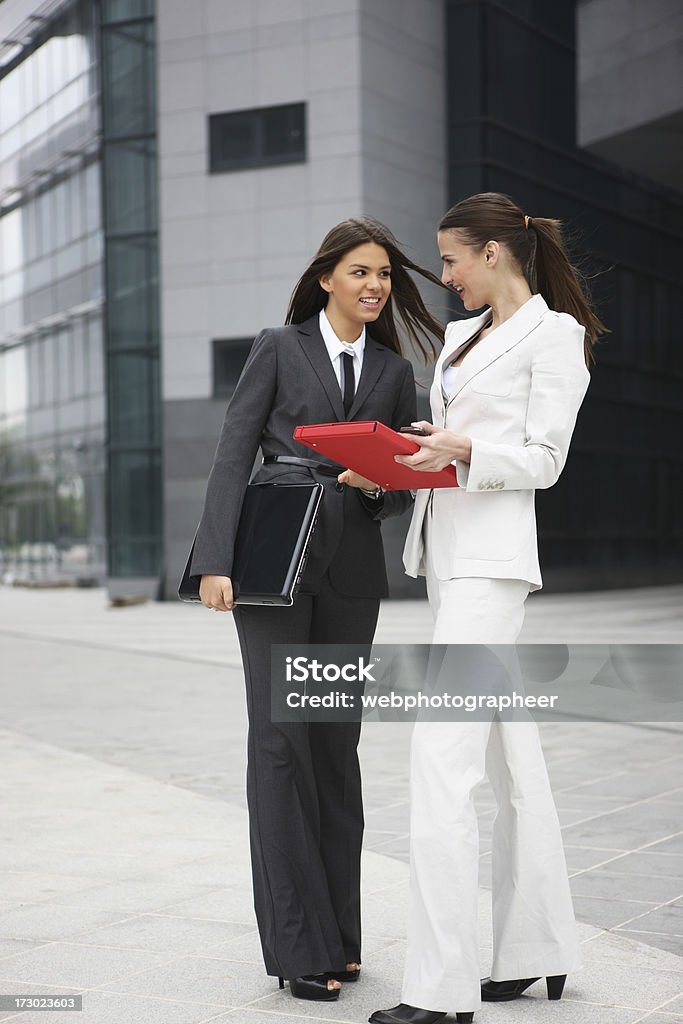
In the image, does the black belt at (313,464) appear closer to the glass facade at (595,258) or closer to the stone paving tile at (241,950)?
the stone paving tile at (241,950)

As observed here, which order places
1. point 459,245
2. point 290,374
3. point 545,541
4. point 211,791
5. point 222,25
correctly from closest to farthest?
point 459,245, point 290,374, point 211,791, point 222,25, point 545,541

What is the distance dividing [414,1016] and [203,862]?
1.89 m

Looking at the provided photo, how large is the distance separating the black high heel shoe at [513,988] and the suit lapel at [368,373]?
149 cm

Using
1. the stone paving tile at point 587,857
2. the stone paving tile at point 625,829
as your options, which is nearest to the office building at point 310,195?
the stone paving tile at point 625,829

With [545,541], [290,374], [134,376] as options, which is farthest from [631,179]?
[290,374]

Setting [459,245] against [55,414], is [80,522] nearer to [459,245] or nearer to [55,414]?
[55,414]

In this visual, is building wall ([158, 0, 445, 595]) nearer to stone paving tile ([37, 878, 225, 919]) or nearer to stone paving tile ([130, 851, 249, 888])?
stone paving tile ([130, 851, 249, 888])

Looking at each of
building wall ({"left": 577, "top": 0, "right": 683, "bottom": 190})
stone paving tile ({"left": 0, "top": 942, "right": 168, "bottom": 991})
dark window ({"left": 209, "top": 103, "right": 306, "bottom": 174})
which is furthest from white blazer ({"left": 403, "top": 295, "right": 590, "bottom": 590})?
dark window ({"left": 209, "top": 103, "right": 306, "bottom": 174})

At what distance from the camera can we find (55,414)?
35.1 meters

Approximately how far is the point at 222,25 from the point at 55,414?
14503 millimetres

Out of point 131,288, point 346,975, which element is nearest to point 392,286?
point 346,975

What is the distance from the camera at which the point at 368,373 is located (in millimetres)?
3514

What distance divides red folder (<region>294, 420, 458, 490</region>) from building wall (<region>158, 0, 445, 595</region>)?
18.7m

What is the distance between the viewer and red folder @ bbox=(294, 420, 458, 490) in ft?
9.36
